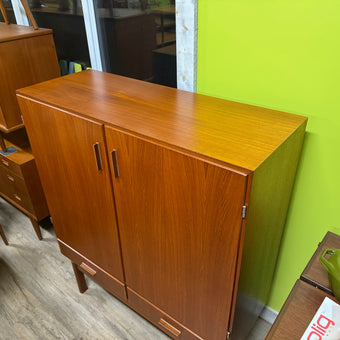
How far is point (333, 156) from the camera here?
110 cm

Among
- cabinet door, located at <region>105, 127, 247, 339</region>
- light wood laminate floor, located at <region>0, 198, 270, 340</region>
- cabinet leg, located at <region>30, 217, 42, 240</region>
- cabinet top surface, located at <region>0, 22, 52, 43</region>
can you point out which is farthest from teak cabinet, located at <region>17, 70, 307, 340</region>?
cabinet leg, located at <region>30, 217, 42, 240</region>

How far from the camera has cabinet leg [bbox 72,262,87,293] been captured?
177 cm

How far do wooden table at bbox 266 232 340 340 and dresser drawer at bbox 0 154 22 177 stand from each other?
168 cm

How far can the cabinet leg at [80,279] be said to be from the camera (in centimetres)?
177

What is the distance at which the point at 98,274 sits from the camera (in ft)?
5.14

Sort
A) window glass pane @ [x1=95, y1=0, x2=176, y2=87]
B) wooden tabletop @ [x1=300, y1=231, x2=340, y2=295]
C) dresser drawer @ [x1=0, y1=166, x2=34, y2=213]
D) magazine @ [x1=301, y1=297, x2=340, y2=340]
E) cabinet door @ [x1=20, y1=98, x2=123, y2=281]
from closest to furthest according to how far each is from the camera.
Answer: magazine @ [x1=301, y1=297, x2=340, y2=340], wooden tabletop @ [x1=300, y1=231, x2=340, y2=295], cabinet door @ [x1=20, y1=98, x2=123, y2=281], window glass pane @ [x1=95, y1=0, x2=176, y2=87], dresser drawer @ [x1=0, y1=166, x2=34, y2=213]

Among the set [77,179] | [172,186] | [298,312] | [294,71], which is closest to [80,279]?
[77,179]

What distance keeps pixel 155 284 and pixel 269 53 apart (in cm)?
98

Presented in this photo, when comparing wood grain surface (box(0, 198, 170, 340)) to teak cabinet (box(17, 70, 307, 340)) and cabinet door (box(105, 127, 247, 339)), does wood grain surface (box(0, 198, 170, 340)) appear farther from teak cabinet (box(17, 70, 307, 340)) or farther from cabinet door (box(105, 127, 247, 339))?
cabinet door (box(105, 127, 247, 339))

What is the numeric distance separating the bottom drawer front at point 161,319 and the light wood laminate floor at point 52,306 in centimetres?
31

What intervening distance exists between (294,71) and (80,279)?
1572 mm

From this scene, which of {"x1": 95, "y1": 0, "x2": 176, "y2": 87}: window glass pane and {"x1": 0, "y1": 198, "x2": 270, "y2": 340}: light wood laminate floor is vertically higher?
{"x1": 95, "y1": 0, "x2": 176, "y2": 87}: window glass pane

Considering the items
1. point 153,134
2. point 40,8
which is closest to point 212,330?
point 153,134

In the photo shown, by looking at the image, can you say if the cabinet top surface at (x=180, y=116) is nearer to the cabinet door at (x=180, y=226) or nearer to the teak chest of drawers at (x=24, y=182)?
the cabinet door at (x=180, y=226)
